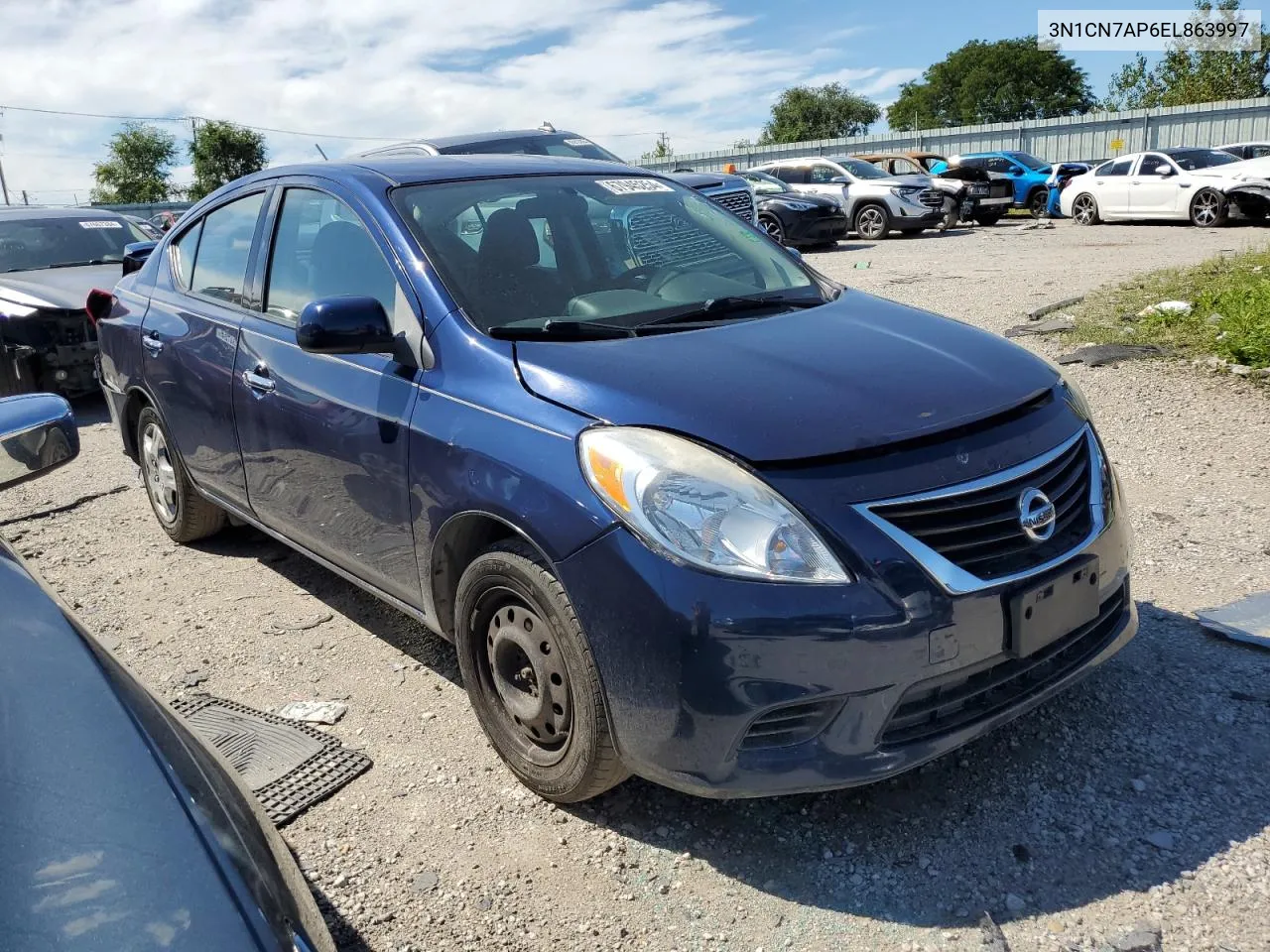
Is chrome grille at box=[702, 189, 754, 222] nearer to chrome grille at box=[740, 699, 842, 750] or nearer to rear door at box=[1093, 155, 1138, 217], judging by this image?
rear door at box=[1093, 155, 1138, 217]

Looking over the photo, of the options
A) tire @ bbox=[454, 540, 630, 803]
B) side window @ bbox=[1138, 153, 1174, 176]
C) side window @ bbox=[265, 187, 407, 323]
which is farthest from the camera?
side window @ bbox=[1138, 153, 1174, 176]

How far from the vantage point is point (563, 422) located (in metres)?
2.59

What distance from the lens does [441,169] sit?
3.70 meters

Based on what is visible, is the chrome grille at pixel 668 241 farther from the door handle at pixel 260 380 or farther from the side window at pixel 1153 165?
the side window at pixel 1153 165

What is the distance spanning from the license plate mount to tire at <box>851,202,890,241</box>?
18261mm

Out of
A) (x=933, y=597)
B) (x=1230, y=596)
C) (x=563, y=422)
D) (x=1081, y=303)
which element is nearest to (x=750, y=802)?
(x=933, y=597)

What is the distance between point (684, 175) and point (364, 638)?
9.62 metres

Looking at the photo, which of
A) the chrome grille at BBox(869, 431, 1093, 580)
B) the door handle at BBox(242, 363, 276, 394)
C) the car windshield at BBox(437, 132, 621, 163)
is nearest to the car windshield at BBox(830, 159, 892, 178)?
the car windshield at BBox(437, 132, 621, 163)

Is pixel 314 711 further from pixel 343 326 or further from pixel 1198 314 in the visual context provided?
pixel 1198 314

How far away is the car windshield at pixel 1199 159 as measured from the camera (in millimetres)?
18234

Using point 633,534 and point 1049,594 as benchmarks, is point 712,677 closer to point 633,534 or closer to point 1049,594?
point 633,534

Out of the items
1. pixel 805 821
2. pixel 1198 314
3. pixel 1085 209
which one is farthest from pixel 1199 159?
pixel 805 821

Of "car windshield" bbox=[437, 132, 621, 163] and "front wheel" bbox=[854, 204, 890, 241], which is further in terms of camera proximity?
"front wheel" bbox=[854, 204, 890, 241]

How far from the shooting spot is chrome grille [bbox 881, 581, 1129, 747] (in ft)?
7.92
